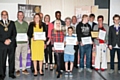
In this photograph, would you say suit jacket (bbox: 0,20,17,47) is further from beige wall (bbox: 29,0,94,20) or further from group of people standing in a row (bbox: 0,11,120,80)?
beige wall (bbox: 29,0,94,20)

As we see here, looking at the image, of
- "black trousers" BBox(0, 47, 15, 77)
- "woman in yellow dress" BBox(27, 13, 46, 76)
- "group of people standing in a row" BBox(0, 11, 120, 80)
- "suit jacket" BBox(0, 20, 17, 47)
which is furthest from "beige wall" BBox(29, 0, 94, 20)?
"black trousers" BBox(0, 47, 15, 77)

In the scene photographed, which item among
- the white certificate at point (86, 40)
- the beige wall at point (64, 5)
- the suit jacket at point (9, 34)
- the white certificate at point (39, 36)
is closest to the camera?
the suit jacket at point (9, 34)

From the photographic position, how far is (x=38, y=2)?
707cm

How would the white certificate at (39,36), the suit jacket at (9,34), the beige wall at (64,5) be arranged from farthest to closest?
the beige wall at (64,5)
the white certificate at (39,36)
the suit jacket at (9,34)

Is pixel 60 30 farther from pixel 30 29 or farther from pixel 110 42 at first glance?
pixel 110 42

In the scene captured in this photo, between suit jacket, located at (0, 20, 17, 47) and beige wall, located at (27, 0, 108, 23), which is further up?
beige wall, located at (27, 0, 108, 23)

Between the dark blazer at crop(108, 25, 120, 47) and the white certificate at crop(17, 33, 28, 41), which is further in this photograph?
the dark blazer at crop(108, 25, 120, 47)

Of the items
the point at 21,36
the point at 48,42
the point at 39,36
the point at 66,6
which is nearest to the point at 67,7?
the point at 66,6

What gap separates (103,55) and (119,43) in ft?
1.94

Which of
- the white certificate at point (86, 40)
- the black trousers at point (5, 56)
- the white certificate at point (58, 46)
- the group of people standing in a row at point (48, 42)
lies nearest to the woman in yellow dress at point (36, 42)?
the group of people standing in a row at point (48, 42)

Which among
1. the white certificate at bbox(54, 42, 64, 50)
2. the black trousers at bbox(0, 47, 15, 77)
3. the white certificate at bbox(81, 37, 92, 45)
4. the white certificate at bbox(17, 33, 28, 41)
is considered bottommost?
the black trousers at bbox(0, 47, 15, 77)

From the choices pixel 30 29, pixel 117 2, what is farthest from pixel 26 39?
pixel 117 2

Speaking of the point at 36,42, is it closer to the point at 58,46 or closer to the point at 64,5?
the point at 58,46

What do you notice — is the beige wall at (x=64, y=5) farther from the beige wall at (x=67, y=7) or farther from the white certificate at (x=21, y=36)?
the white certificate at (x=21, y=36)
